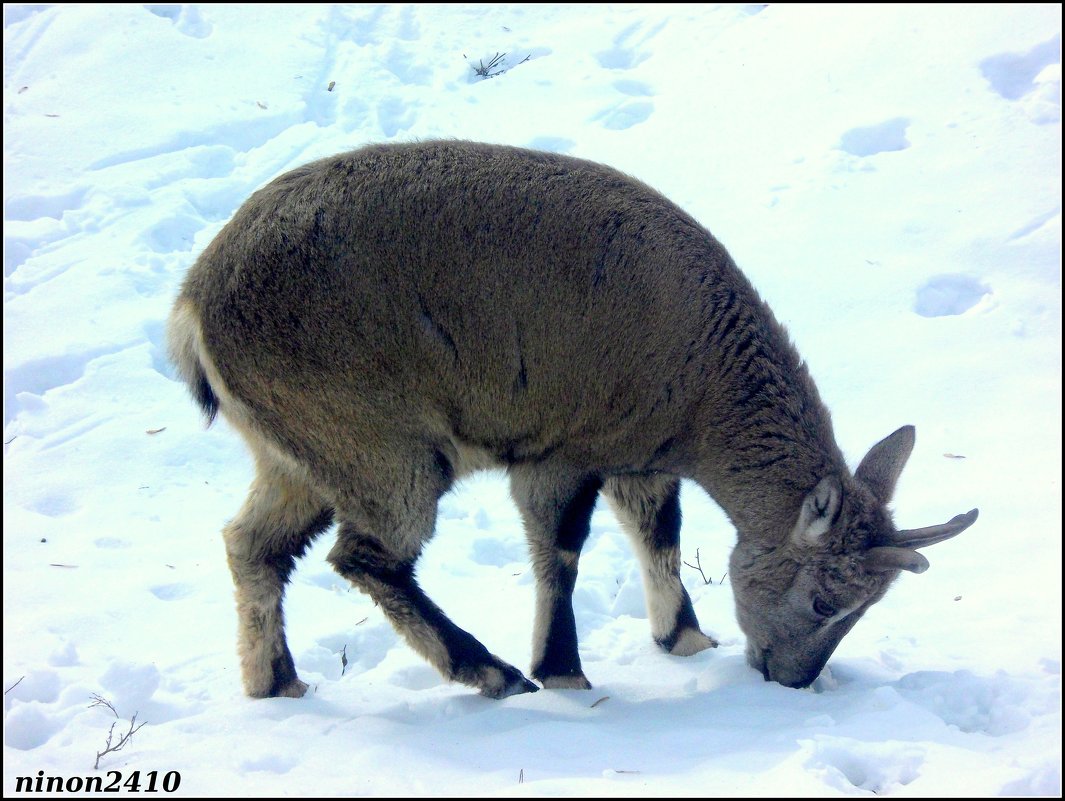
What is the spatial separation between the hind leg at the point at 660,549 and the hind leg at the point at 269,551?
5.30 ft

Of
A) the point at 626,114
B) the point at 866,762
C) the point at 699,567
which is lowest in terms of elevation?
the point at 699,567

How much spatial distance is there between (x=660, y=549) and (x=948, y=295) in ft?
12.8

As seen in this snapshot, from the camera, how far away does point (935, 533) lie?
472cm

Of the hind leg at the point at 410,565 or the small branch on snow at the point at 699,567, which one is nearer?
the hind leg at the point at 410,565

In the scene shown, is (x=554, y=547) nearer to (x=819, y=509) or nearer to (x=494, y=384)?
(x=494, y=384)

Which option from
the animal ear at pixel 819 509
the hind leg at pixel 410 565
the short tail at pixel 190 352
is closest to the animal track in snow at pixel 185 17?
the short tail at pixel 190 352

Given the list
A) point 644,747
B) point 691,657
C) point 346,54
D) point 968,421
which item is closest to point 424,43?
point 346,54

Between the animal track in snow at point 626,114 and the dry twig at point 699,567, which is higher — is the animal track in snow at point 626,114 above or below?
above

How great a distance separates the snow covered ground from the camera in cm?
443

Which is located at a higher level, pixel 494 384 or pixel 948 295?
pixel 494 384

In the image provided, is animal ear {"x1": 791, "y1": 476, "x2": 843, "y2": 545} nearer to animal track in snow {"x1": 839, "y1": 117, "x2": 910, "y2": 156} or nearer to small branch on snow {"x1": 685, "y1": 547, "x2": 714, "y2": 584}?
small branch on snow {"x1": 685, "y1": 547, "x2": 714, "y2": 584}

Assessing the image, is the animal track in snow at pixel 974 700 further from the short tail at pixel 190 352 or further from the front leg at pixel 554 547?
the short tail at pixel 190 352

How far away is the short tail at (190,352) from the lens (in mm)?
4930

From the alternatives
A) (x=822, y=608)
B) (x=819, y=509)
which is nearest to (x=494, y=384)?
(x=819, y=509)
